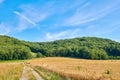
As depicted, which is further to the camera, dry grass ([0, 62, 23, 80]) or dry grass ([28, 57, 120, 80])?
dry grass ([0, 62, 23, 80])

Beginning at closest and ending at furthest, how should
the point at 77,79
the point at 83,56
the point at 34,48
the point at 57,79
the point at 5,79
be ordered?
→ the point at 77,79, the point at 57,79, the point at 5,79, the point at 83,56, the point at 34,48

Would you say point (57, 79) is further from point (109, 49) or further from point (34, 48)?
point (34, 48)

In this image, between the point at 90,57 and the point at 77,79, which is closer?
the point at 77,79

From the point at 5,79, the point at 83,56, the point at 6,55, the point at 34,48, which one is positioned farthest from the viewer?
the point at 34,48

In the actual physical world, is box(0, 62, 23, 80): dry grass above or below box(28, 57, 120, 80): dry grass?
below

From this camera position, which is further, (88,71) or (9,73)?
(9,73)

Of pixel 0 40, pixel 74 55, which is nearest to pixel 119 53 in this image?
pixel 74 55

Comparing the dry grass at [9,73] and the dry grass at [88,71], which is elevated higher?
the dry grass at [88,71]

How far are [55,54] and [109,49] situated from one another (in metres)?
32.2

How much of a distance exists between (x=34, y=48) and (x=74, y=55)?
40.3m

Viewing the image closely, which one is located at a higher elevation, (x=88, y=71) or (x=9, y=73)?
(x=88, y=71)

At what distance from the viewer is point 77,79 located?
19.1 metres

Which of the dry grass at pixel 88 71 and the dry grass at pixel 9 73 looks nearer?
the dry grass at pixel 88 71

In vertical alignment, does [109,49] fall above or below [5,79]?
above
